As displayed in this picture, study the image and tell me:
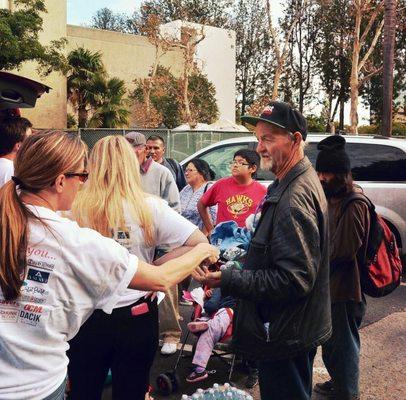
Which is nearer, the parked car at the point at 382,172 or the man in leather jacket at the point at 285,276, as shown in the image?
the man in leather jacket at the point at 285,276

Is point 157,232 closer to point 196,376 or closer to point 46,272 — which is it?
point 46,272

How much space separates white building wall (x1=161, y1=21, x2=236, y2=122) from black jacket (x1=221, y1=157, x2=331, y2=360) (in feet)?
121

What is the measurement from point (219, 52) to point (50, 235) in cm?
4064

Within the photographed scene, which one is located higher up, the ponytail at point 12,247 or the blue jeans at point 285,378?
the ponytail at point 12,247

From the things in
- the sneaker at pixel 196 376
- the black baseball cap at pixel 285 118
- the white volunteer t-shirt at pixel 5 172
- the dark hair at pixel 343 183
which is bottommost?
the sneaker at pixel 196 376

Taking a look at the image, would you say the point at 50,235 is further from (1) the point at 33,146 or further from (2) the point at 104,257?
(1) the point at 33,146

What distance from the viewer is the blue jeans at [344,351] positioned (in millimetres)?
3650

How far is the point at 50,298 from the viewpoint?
1766 mm

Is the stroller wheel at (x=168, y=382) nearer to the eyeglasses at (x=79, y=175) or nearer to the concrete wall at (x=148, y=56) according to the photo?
the eyeglasses at (x=79, y=175)

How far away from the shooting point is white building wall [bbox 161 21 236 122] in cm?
4016

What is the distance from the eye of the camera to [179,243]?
2646mm

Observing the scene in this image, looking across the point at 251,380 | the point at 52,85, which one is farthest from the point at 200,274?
the point at 52,85

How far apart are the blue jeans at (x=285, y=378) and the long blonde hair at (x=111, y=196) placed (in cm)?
84

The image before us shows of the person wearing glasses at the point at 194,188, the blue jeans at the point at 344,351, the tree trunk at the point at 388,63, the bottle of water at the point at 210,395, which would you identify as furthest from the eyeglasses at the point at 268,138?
the tree trunk at the point at 388,63
